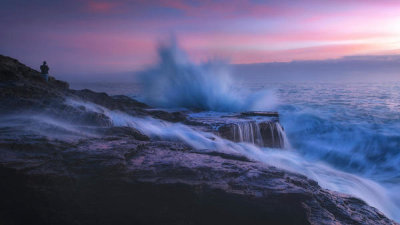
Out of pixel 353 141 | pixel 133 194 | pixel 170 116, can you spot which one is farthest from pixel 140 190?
pixel 353 141

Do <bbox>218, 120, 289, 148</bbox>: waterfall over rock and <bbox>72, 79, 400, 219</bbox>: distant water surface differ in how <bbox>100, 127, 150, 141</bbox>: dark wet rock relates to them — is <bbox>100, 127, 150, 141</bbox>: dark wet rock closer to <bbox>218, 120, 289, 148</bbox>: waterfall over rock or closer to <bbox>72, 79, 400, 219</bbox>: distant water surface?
<bbox>218, 120, 289, 148</bbox>: waterfall over rock

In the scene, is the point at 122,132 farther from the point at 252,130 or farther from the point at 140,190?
the point at 252,130

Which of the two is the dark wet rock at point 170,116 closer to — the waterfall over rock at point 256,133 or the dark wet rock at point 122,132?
the waterfall over rock at point 256,133

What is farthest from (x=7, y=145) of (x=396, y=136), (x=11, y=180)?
(x=396, y=136)

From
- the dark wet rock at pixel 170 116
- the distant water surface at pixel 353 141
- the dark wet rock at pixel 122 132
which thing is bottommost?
the distant water surface at pixel 353 141

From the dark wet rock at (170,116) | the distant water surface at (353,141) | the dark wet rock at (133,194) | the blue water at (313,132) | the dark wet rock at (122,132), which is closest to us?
the dark wet rock at (133,194)

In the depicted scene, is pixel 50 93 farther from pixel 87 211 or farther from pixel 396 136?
pixel 396 136

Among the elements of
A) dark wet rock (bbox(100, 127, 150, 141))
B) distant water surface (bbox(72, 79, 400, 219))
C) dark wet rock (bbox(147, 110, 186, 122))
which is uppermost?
dark wet rock (bbox(147, 110, 186, 122))

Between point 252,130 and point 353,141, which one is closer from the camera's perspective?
point 252,130

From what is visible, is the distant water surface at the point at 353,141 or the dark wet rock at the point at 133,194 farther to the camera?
the distant water surface at the point at 353,141

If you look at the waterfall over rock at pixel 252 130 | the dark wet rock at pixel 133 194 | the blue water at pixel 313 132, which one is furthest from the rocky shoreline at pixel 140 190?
the waterfall over rock at pixel 252 130

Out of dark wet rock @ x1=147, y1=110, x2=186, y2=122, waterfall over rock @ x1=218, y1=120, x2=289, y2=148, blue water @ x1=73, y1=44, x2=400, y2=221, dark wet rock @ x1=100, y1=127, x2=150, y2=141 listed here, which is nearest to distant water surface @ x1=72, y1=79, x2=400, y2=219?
blue water @ x1=73, y1=44, x2=400, y2=221

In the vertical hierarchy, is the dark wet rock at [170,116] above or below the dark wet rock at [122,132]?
above

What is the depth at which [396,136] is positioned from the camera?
10.4 metres
